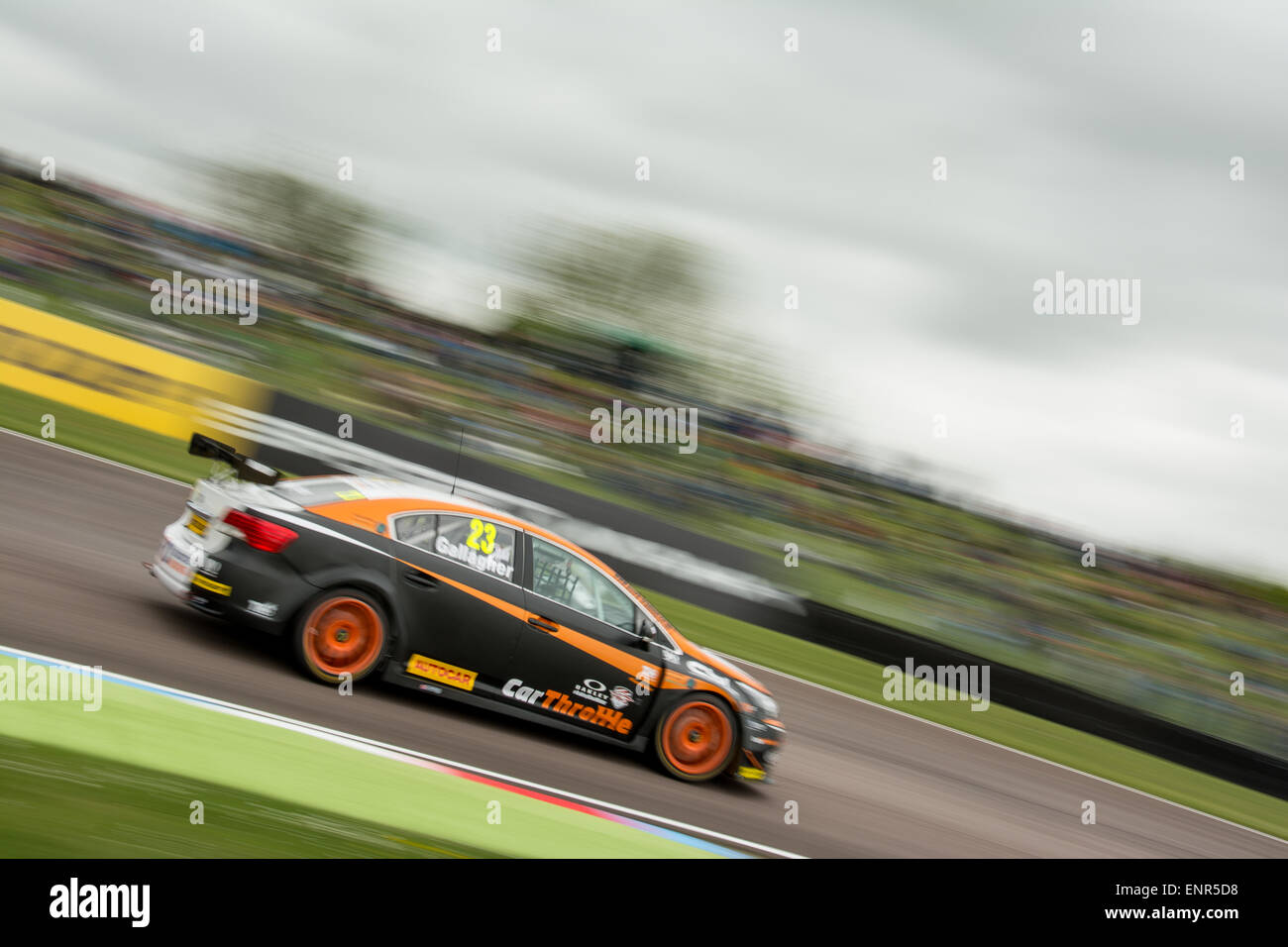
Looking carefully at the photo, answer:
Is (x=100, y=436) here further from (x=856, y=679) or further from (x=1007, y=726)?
(x=1007, y=726)

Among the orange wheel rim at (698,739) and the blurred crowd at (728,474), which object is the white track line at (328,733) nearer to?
the orange wheel rim at (698,739)

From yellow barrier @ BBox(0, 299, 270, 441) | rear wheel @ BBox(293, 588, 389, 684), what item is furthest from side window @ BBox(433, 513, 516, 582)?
yellow barrier @ BBox(0, 299, 270, 441)

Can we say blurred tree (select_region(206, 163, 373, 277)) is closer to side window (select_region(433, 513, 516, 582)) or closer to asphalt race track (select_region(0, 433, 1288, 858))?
asphalt race track (select_region(0, 433, 1288, 858))

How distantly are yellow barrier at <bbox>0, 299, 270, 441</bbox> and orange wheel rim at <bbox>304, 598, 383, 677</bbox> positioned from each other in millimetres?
7585

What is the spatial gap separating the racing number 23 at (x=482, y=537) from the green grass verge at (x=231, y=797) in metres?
1.54

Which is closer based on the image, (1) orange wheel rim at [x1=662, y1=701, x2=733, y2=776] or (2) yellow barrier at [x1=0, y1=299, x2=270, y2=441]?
(1) orange wheel rim at [x1=662, y1=701, x2=733, y2=776]

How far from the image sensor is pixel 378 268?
80.8 ft

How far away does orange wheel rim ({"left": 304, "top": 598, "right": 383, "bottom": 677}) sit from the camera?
650cm

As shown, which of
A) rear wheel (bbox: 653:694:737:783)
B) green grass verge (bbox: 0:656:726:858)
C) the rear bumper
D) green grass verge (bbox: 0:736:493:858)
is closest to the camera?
green grass verge (bbox: 0:736:493:858)

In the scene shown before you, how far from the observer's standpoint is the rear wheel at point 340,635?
→ 6.46 m
